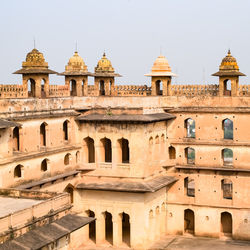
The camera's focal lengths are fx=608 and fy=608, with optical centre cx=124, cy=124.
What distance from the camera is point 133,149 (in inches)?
1309

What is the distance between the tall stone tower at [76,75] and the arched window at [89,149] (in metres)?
3.19

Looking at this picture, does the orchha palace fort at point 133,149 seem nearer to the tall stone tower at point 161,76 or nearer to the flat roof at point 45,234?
the tall stone tower at point 161,76

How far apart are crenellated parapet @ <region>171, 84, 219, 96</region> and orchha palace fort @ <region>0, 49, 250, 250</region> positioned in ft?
0.20

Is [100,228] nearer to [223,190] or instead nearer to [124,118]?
[124,118]

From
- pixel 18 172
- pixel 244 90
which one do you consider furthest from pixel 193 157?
pixel 18 172

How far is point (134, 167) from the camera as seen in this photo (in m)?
33.2

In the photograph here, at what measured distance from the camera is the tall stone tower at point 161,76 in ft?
120

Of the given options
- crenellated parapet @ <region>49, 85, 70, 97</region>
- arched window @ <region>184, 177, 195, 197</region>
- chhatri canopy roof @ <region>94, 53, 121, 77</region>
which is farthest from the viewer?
chhatri canopy roof @ <region>94, 53, 121, 77</region>

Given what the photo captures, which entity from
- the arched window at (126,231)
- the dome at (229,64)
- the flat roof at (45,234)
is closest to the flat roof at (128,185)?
the arched window at (126,231)

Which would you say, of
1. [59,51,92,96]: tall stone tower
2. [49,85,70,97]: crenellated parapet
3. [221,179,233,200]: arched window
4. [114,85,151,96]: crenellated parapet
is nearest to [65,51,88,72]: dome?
[59,51,92,96]: tall stone tower

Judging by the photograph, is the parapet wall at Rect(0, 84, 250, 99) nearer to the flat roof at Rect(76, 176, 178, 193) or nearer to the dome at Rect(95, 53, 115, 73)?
the dome at Rect(95, 53, 115, 73)

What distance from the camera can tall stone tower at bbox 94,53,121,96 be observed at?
3825 cm

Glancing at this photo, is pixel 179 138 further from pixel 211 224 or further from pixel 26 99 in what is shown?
pixel 26 99

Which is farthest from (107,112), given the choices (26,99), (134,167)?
(26,99)
